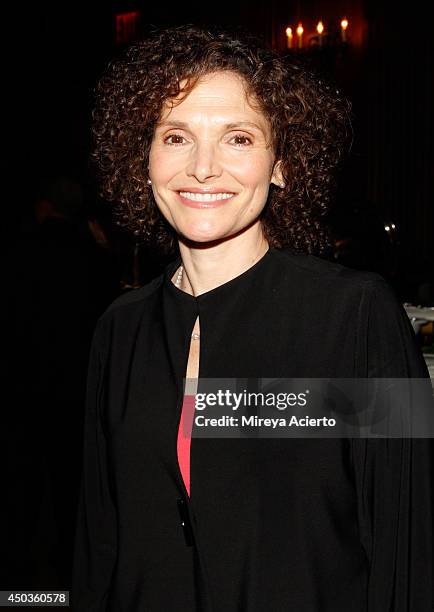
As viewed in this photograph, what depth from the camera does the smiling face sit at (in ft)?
4.12

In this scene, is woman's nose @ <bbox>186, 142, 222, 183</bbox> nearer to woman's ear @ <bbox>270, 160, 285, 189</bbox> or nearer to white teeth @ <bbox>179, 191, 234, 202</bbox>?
white teeth @ <bbox>179, 191, 234, 202</bbox>

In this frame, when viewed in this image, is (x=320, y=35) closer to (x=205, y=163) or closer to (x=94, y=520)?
(x=205, y=163)

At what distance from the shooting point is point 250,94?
1.30m

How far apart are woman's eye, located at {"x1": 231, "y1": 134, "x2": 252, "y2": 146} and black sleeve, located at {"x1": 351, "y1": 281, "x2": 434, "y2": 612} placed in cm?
36

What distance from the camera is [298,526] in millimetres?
1180

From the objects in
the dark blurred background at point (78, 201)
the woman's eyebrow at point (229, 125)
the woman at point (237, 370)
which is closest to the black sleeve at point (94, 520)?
the woman at point (237, 370)

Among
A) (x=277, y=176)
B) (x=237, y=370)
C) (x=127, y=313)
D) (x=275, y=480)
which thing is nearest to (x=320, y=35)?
(x=277, y=176)

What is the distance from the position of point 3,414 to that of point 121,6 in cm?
539

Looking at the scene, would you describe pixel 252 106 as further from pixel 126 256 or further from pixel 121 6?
pixel 121 6

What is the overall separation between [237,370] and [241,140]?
420 millimetres

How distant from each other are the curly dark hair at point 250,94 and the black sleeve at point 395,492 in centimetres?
37

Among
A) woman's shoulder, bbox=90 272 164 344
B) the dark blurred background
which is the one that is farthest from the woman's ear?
the dark blurred background

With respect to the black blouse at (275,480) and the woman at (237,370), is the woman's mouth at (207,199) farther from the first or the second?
the black blouse at (275,480)

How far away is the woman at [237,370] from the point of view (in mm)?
1179
